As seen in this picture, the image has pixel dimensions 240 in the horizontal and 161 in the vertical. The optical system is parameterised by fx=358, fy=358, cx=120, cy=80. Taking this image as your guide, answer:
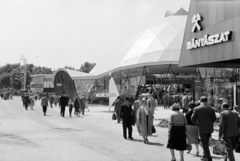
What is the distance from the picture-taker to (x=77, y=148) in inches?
428

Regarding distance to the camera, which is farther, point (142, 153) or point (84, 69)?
point (84, 69)

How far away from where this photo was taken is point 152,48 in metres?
42.4

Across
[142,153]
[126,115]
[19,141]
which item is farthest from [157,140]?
[19,141]

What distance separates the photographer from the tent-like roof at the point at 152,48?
40594mm

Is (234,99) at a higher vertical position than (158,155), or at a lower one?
A: higher

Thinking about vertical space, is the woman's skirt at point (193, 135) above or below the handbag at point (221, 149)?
above

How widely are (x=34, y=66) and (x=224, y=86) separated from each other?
513 ft

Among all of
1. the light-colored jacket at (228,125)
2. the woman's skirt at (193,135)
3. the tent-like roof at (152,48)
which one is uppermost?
the tent-like roof at (152,48)

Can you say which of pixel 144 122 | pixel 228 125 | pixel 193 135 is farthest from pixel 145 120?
pixel 228 125

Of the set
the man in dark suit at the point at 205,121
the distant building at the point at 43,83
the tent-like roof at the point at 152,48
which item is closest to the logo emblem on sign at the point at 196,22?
the man in dark suit at the point at 205,121

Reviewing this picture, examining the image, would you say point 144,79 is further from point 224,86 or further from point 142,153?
point 142,153

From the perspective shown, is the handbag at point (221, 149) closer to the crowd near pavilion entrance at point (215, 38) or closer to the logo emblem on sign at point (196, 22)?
the crowd near pavilion entrance at point (215, 38)

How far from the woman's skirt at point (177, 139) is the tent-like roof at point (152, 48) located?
3058 cm

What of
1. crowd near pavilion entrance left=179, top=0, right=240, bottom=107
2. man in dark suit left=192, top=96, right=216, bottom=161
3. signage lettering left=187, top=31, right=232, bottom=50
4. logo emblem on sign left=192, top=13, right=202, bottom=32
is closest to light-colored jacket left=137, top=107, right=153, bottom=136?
man in dark suit left=192, top=96, right=216, bottom=161
